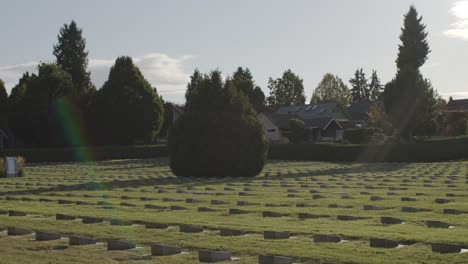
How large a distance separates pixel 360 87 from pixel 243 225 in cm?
14037

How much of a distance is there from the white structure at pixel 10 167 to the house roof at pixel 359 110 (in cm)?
7369

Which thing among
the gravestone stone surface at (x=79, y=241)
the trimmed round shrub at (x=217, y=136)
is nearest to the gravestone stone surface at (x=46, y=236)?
the gravestone stone surface at (x=79, y=241)

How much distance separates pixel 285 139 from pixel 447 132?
1861cm

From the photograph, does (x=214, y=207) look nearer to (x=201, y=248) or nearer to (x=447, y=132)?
(x=201, y=248)

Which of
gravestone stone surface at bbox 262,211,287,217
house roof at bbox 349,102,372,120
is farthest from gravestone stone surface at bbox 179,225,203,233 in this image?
house roof at bbox 349,102,372,120

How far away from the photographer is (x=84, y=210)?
14289 millimetres

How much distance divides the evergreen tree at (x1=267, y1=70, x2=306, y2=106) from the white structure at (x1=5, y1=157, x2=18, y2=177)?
3565 inches

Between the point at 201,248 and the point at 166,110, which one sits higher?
the point at 166,110

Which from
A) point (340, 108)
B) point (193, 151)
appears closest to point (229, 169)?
point (193, 151)

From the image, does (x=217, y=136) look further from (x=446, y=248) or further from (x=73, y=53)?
(x=73, y=53)

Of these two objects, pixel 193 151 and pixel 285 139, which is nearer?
pixel 193 151

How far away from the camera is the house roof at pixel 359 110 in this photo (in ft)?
331

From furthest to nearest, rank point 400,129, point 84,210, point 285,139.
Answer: point 285,139, point 400,129, point 84,210

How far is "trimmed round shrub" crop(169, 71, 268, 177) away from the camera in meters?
28.0
